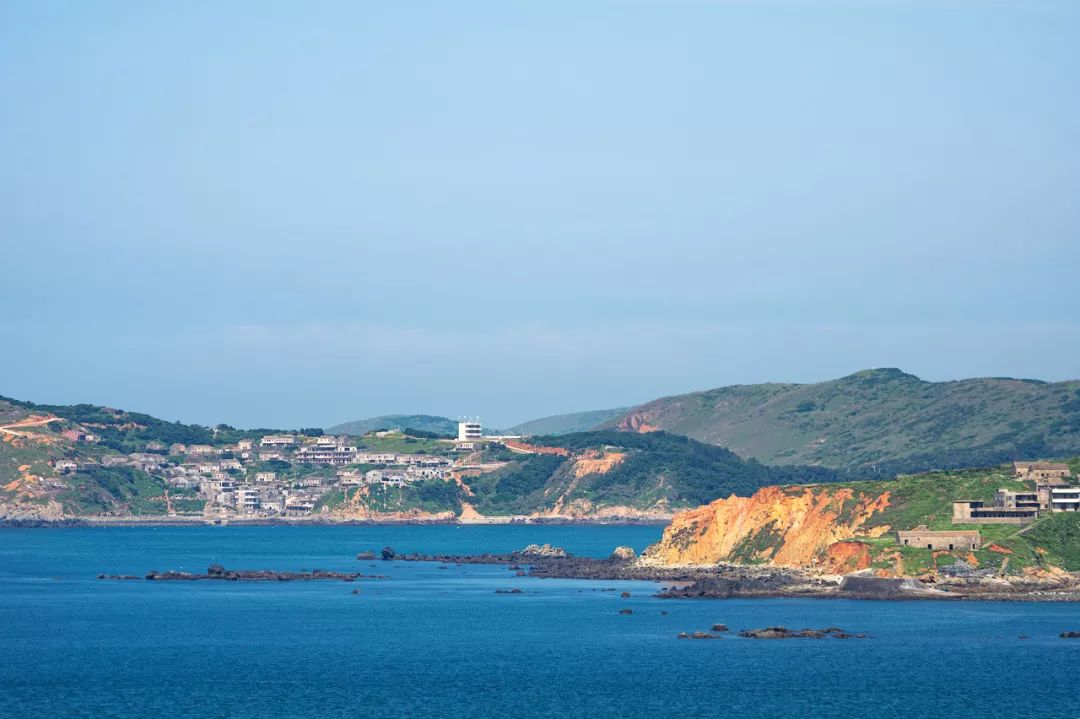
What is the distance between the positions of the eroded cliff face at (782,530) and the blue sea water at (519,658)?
12588mm

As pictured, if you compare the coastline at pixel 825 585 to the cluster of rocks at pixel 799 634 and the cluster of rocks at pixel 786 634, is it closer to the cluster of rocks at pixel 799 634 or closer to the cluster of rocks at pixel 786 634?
the cluster of rocks at pixel 786 634

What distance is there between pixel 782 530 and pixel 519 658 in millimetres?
52810

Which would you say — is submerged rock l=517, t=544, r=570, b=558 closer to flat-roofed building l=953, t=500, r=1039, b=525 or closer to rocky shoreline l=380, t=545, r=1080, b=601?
rocky shoreline l=380, t=545, r=1080, b=601

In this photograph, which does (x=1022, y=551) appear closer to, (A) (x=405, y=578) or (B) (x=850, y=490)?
(B) (x=850, y=490)

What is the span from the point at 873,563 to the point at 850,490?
15.2 meters

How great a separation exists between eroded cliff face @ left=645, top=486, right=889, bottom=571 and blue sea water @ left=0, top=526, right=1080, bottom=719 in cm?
1259

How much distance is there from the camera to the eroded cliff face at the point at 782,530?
432 feet

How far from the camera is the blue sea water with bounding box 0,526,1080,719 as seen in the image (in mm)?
76250

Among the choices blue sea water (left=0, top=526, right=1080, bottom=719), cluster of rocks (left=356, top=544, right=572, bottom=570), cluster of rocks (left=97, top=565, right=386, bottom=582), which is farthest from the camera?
cluster of rocks (left=356, top=544, right=572, bottom=570)

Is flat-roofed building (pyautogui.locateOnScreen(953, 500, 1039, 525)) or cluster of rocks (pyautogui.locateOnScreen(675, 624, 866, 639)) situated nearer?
cluster of rocks (pyautogui.locateOnScreen(675, 624, 866, 639))

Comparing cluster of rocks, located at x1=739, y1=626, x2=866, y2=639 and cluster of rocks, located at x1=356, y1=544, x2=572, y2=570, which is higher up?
cluster of rocks, located at x1=356, y1=544, x2=572, y2=570

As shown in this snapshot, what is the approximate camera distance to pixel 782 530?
462 feet

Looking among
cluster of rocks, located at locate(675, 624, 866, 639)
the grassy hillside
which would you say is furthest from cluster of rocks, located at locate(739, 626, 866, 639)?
the grassy hillside

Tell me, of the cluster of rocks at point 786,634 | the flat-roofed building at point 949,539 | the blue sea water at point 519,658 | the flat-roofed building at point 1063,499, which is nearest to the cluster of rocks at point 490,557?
the blue sea water at point 519,658
